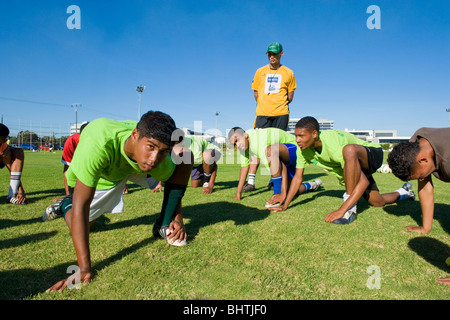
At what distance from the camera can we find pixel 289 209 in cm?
477

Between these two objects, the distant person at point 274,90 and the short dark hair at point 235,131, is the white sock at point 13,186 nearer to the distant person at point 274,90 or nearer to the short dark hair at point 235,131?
the short dark hair at point 235,131

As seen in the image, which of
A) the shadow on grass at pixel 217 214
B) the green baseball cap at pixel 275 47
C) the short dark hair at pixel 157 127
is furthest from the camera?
the green baseball cap at pixel 275 47

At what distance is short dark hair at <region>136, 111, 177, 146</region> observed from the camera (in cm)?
225

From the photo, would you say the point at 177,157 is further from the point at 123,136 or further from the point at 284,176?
the point at 284,176

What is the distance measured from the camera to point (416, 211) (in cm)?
461

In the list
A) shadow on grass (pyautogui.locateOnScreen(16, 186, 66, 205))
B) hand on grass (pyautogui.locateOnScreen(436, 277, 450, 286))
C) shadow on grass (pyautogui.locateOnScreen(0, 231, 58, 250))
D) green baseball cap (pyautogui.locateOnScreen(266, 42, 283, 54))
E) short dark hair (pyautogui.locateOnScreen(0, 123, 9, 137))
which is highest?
green baseball cap (pyautogui.locateOnScreen(266, 42, 283, 54))

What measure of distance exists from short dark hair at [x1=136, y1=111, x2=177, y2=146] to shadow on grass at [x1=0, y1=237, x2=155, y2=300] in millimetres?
1218

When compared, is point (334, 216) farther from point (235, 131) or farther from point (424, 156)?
point (235, 131)

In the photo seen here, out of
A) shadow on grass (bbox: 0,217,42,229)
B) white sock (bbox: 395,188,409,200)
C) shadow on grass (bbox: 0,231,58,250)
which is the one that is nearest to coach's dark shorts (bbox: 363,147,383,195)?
white sock (bbox: 395,188,409,200)

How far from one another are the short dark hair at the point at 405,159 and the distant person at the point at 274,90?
3748mm

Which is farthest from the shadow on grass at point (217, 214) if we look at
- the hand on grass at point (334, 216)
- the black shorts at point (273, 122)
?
the black shorts at point (273, 122)

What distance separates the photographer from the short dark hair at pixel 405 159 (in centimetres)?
269

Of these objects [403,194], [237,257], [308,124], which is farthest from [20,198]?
[403,194]

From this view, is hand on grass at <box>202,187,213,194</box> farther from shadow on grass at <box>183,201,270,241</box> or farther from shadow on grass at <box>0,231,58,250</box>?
shadow on grass at <box>0,231,58,250</box>
